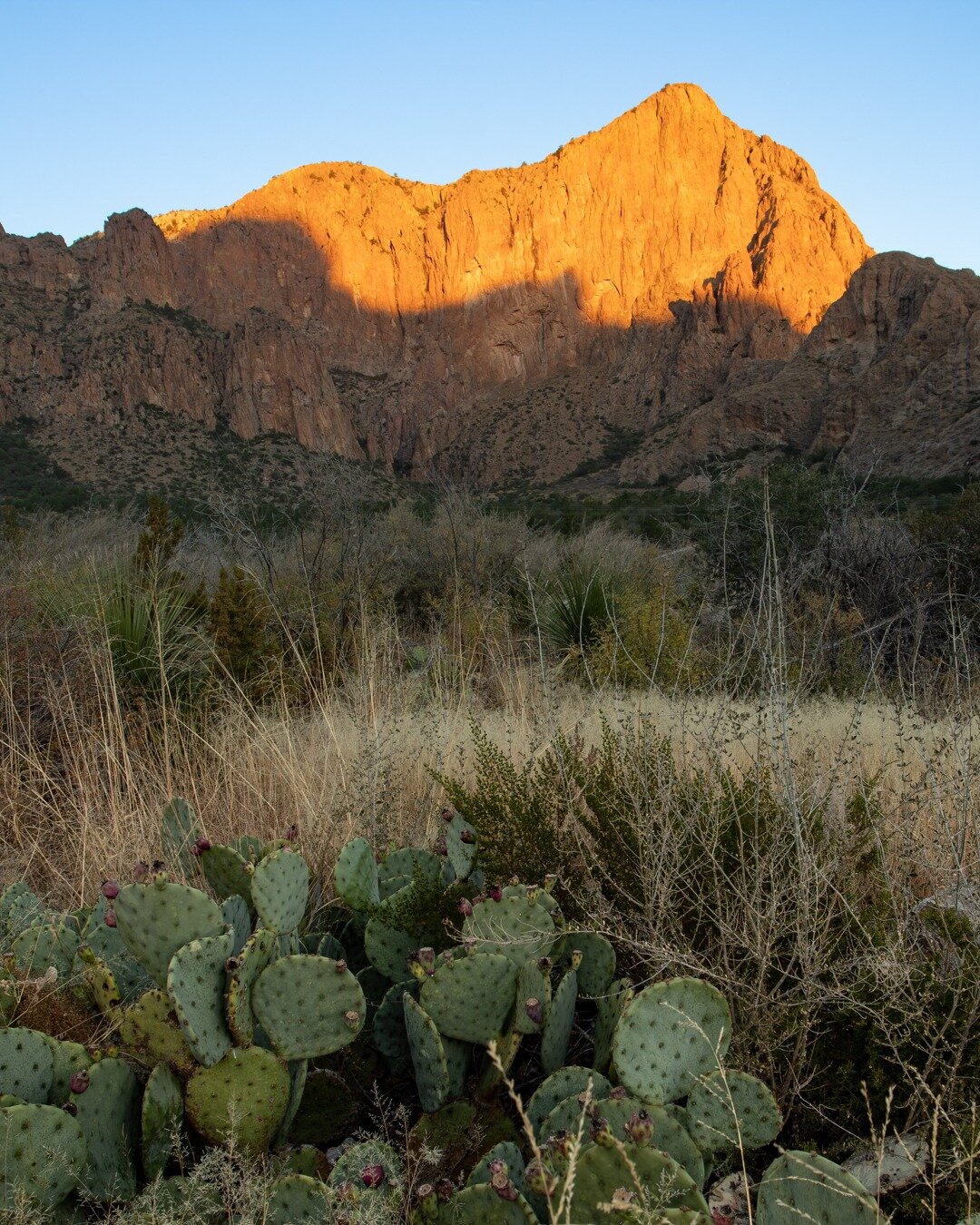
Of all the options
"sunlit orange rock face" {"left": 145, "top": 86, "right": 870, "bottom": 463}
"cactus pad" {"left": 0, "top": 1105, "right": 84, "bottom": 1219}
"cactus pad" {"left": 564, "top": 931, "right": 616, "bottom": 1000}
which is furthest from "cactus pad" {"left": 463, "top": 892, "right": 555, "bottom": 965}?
"sunlit orange rock face" {"left": 145, "top": 86, "right": 870, "bottom": 463}

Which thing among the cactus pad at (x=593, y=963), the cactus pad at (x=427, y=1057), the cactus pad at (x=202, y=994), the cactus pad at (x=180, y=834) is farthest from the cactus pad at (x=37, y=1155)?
the cactus pad at (x=180, y=834)

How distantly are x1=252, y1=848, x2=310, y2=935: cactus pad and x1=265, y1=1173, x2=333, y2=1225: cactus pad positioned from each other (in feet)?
2.11

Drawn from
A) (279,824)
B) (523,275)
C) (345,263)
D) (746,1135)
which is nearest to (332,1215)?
(746,1135)

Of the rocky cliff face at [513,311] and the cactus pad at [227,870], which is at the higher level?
the rocky cliff face at [513,311]

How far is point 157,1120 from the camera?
212 cm

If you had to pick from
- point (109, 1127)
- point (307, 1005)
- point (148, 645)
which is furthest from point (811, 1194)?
point (148, 645)

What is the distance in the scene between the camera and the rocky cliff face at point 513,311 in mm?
47219

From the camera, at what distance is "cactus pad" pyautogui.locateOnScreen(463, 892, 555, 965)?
2.55 metres

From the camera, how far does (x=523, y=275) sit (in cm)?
7894

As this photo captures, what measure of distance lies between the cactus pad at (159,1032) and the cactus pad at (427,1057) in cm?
54

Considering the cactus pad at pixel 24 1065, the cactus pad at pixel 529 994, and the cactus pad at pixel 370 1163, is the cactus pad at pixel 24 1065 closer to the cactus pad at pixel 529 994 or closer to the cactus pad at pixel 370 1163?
the cactus pad at pixel 370 1163

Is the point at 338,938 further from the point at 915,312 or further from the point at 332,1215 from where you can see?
the point at 915,312

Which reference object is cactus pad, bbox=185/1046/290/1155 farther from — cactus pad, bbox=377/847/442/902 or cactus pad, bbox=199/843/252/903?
cactus pad, bbox=377/847/442/902

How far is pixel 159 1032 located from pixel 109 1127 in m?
0.23
